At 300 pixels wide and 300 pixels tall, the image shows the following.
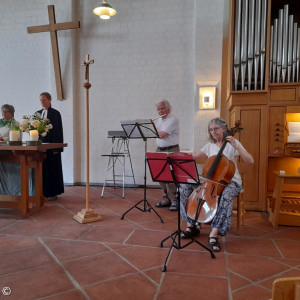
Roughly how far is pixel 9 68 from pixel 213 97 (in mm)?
4211

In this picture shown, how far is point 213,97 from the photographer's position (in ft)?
15.5

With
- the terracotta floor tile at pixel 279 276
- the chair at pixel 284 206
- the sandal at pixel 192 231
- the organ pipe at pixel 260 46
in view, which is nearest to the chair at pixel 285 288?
the terracotta floor tile at pixel 279 276

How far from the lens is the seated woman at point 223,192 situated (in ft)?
Answer: 8.16

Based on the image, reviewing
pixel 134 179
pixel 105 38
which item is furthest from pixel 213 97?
A: pixel 105 38

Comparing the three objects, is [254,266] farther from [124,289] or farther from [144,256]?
[124,289]

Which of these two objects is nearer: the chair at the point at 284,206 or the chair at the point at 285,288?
→ the chair at the point at 285,288

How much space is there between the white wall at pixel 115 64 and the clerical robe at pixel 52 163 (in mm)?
1180

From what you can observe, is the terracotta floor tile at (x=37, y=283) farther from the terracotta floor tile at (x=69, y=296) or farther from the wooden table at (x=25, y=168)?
the wooden table at (x=25, y=168)

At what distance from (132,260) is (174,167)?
2.64 ft

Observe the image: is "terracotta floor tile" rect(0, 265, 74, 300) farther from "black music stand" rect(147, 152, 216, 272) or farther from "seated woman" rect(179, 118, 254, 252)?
"seated woman" rect(179, 118, 254, 252)

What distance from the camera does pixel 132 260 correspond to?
218cm

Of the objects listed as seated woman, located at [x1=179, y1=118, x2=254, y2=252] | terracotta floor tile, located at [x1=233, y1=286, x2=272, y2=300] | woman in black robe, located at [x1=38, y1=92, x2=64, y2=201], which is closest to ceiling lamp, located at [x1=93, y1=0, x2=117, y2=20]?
woman in black robe, located at [x1=38, y1=92, x2=64, y2=201]

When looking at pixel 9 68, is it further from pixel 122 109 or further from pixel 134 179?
pixel 134 179

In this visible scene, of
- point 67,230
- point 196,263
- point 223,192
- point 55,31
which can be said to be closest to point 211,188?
point 223,192
